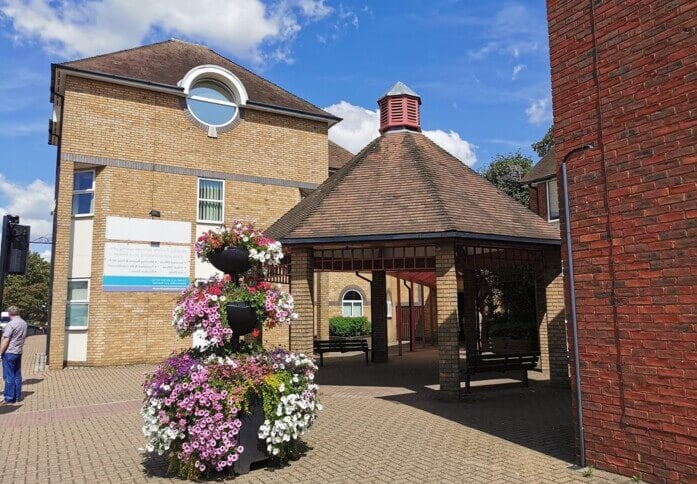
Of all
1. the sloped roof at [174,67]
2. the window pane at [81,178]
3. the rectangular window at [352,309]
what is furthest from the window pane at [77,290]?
the rectangular window at [352,309]

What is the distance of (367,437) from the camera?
720 centimetres

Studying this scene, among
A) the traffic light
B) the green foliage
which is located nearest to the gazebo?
the traffic light

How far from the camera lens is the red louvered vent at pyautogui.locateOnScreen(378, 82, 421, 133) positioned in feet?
47.7

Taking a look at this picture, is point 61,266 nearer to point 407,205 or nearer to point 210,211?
point 210,211

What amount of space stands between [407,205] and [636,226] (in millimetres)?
6107

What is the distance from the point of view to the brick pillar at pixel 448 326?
32.4 feet

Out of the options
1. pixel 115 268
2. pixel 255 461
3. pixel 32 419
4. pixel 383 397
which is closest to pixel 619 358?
pixel 255 461

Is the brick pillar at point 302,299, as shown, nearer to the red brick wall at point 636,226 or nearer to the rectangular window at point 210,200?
the red brick wall at point 636,226

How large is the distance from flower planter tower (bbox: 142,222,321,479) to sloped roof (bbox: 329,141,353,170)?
18017 millimetres

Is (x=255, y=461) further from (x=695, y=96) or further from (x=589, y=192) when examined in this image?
(x=695, y=96)

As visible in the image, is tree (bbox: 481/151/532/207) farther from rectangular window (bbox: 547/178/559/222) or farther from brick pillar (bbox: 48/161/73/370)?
brick pillar (bbox: 48/161/73/370)

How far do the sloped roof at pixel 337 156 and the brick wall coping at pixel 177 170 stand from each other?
15.8 feet

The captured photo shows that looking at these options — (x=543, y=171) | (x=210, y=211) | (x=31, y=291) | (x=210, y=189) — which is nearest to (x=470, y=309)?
(x=210, y=211)

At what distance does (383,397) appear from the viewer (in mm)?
10344
